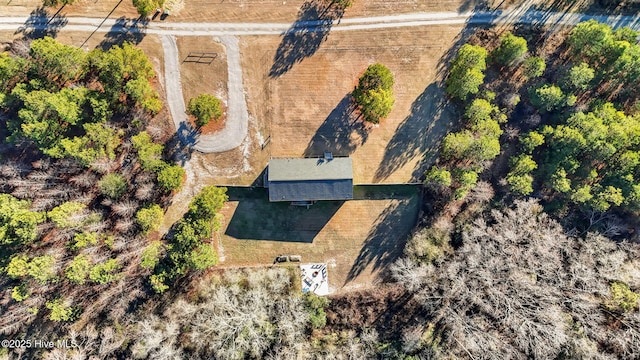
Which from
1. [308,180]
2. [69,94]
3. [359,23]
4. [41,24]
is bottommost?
[308,180]

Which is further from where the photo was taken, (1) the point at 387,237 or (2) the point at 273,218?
(1) the point at 387,237

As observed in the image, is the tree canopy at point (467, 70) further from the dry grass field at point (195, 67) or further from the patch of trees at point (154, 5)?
the patch of trees at point (154, 5)

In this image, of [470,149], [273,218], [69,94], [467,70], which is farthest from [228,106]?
[470,149]

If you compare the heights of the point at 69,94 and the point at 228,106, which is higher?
the point at 69,94

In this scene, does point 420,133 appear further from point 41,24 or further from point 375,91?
point 41,24

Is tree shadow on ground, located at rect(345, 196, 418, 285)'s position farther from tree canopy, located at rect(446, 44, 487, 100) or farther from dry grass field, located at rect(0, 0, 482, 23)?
dry grass field, located at rect(0, 0, 482, 23)

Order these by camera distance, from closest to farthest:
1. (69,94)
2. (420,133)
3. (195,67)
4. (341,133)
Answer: (69,94) < (195,67) < (341,133) < (420,133)

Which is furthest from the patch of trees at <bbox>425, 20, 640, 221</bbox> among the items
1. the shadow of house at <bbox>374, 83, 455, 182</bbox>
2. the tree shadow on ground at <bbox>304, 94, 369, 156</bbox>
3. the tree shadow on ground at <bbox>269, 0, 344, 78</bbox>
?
the tree shadow on ground at <bbox>269, 0, 344, 78</bbox>
